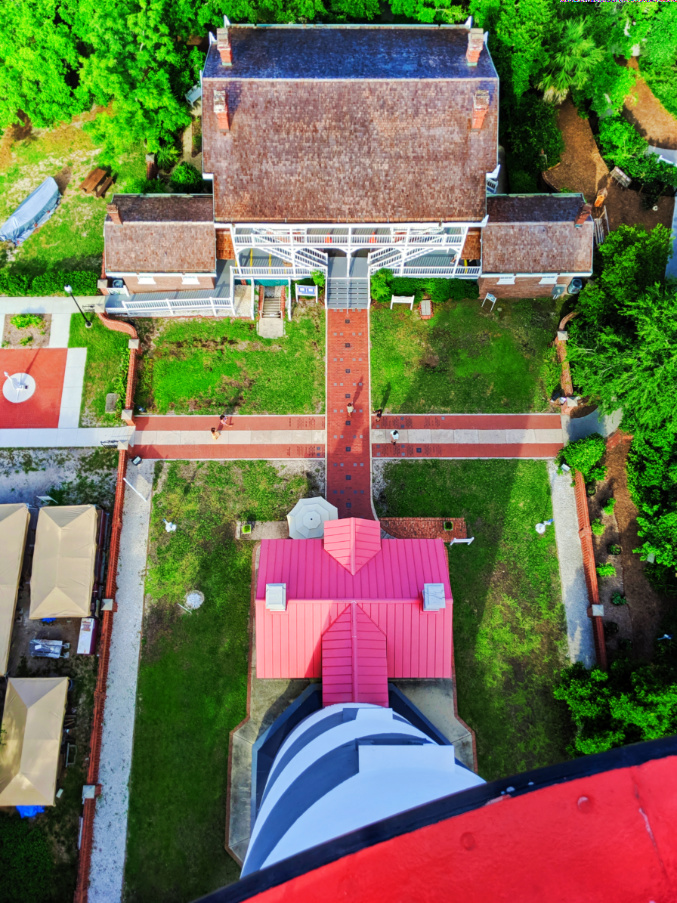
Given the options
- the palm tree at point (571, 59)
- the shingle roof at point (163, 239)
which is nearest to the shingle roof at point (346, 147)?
the shingle roof at point (163, 239)

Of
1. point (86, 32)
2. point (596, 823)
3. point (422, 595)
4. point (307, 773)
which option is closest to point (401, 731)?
point (307, 773)

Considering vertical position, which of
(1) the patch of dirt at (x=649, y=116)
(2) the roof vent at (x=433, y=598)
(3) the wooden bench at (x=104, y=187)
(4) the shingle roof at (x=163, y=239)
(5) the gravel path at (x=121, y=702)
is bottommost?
(5) the gravel path at (x=121, y=702)

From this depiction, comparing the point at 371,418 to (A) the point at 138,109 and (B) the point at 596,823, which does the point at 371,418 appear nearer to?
(A) the point at 138,109

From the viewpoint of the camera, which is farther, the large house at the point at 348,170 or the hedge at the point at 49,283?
the hedge at the point at 49,283

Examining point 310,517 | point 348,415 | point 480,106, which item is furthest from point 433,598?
point 480,106

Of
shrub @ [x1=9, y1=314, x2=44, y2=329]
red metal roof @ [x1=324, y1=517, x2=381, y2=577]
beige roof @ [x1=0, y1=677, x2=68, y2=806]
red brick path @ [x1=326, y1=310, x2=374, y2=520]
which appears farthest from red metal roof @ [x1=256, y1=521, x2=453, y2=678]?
shrub @ [x1=9, y1=314, x2=44, y2=329]

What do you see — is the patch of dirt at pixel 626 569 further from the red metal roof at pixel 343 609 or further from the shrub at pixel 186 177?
the shrub at pixel 186 177

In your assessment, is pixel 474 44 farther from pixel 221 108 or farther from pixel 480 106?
pixel 221 108
